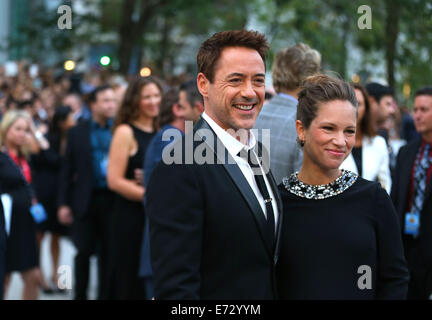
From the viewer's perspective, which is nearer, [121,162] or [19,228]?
[121,162]

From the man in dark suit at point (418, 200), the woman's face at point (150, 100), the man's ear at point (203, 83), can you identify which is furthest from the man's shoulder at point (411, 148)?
the man's ear at point (203, 83)

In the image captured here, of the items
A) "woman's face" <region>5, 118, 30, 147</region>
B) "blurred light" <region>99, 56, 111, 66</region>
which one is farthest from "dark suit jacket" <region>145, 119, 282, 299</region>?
"woman's face" <region>5, 118, 30, 147</region>

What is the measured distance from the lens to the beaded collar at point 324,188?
10.1 feet

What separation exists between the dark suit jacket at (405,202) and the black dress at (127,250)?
221 cm

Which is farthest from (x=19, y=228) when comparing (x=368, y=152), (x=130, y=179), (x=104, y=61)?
(x=368, y=152)

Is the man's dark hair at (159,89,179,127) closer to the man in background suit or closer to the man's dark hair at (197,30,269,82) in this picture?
the man in background suit

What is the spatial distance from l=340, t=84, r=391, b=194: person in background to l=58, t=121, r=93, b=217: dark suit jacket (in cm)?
294

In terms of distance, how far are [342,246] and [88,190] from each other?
469 cm

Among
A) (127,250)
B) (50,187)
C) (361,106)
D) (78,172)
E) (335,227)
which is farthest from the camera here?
(50,187)

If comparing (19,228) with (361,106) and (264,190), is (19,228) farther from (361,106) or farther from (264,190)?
(264,190)

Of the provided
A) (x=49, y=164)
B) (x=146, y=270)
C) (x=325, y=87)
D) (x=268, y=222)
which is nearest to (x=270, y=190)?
(x=268, y=222)

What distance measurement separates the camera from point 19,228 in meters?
6.76

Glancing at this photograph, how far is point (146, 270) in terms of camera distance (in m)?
5.77

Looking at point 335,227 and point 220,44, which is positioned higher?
point 220,44
